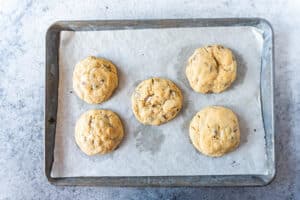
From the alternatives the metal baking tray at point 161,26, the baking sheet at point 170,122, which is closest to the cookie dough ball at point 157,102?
the baking sheet at point 170,122

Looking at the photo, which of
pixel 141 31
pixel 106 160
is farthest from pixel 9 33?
pixel 106 160

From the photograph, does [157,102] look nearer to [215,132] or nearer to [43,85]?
[215,132]

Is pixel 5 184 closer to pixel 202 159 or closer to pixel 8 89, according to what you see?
pixel 8 89

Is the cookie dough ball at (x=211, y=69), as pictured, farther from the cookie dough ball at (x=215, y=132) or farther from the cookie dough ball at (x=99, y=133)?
the cookie dough ball at (x=99, y=133)

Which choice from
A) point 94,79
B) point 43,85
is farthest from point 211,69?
point 43,85

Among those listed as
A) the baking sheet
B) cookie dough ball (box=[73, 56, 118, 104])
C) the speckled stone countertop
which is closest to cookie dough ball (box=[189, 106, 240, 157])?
the baking sheet

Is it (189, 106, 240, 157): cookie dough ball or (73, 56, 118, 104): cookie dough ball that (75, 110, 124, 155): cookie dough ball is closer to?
(73, 56, 118, 104): cookie dough ball
